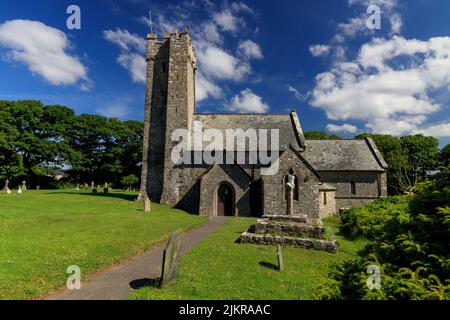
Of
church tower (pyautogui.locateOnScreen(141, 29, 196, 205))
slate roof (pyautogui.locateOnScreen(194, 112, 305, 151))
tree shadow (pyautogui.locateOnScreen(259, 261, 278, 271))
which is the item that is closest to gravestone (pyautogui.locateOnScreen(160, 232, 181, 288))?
tree shadow (pyautogui.locateOnScreen(259, 261, 278, 271))

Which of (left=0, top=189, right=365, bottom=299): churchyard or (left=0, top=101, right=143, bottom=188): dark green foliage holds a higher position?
(left=0, top=101, right=143, bottom=188): dark green foliage

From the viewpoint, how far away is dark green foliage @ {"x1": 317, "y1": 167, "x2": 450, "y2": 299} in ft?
12.1

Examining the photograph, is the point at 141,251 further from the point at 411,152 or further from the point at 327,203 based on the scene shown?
the point at 411,152

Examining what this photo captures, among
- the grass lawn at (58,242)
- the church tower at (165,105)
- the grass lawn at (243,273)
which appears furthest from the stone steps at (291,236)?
the church tower at (165,105)

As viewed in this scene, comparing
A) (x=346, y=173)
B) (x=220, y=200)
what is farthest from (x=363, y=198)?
(x=220, y=200)

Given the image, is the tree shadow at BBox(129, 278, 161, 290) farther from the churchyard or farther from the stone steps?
the stone steps

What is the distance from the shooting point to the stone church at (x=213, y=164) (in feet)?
86.4

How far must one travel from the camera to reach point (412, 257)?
4.29m

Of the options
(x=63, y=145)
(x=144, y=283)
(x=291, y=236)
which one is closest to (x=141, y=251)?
(x=144, y=283)

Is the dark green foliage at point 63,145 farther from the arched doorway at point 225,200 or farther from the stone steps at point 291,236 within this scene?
the stone steps at point 291,236

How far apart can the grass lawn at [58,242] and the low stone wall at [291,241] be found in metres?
4.71

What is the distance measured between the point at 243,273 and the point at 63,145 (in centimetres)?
4927

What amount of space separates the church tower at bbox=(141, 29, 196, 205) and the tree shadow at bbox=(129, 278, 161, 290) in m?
21.1
